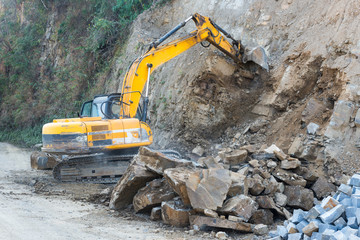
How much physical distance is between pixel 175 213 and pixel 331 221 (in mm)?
2369

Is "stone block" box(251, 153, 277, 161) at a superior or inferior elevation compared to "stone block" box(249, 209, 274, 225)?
superior

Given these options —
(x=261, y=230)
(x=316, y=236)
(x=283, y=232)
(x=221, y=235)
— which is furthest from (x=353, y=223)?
(x=221, y=235)

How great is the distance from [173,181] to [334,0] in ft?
23.5

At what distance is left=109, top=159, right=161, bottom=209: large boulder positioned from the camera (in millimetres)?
7070

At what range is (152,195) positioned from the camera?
21.9ft

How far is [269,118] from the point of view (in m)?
10.5

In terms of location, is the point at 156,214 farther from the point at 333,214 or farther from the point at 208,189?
the point at 333,214

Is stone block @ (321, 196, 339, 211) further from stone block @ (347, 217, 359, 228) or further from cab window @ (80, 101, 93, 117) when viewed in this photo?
cab window @ (80, 101, 93, 117)

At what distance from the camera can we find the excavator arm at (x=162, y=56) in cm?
970

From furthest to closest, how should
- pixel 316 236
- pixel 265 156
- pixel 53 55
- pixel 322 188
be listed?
1. pixel 53 55
2. pixel 265 156
3. pixel 322 188
4. pixel 316 236

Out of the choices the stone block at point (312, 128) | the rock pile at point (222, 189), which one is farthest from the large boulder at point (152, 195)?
the stone block at point (312, 128)

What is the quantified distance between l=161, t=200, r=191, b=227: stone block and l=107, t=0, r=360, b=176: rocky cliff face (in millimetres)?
3348

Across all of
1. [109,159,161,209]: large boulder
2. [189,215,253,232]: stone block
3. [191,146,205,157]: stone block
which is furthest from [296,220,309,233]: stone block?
[191,146,205,157]: stone block

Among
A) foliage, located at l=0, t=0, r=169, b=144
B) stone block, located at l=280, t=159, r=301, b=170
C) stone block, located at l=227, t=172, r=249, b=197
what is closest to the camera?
stone block, located at l=227, t=172, r=249, b=197
